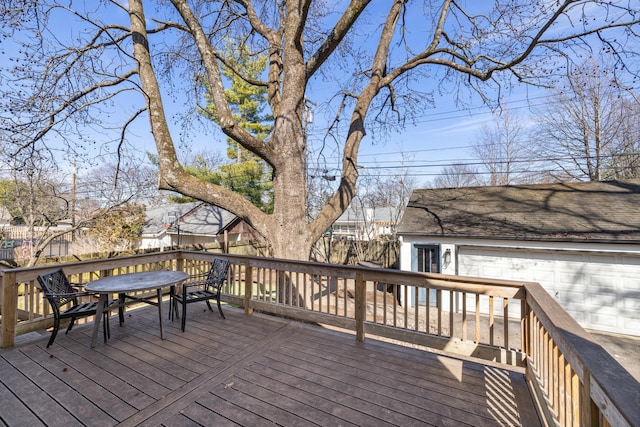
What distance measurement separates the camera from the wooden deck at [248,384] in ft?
6.93

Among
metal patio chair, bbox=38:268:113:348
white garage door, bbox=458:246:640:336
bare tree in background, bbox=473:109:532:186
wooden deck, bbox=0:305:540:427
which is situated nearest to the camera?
wooden deck, bbox=0:305:540:427

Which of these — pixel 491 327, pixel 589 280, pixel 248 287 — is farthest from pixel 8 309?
pixel 589 280

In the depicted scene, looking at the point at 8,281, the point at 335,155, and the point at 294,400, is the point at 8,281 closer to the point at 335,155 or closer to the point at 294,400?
the point at 294,400

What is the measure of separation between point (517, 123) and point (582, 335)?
64.6 feet

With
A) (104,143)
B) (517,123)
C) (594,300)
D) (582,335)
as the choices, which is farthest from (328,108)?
(517,123)

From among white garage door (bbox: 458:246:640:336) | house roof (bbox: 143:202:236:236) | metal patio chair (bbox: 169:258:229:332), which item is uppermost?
house roof (bbox: 143:202:236:236)

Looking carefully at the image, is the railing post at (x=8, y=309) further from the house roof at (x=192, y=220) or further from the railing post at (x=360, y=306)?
the house roof at (x=192, y=220)

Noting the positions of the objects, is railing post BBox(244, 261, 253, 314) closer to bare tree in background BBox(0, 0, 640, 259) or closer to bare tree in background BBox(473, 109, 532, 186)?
bare tree in background BBox(0, 0, 640, 259)

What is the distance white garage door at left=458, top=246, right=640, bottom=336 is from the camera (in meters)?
7.01

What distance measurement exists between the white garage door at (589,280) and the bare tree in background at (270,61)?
4680 millimetres

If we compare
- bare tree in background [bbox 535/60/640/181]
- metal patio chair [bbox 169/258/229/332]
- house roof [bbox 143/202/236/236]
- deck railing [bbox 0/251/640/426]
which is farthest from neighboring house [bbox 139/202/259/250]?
bare tree in background [bbox 535/60/640/181]

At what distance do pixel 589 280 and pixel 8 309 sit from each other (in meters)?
11.1

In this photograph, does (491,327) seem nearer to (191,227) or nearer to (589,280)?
(589,280)

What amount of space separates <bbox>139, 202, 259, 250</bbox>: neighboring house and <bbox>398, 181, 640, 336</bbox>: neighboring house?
416 inches
